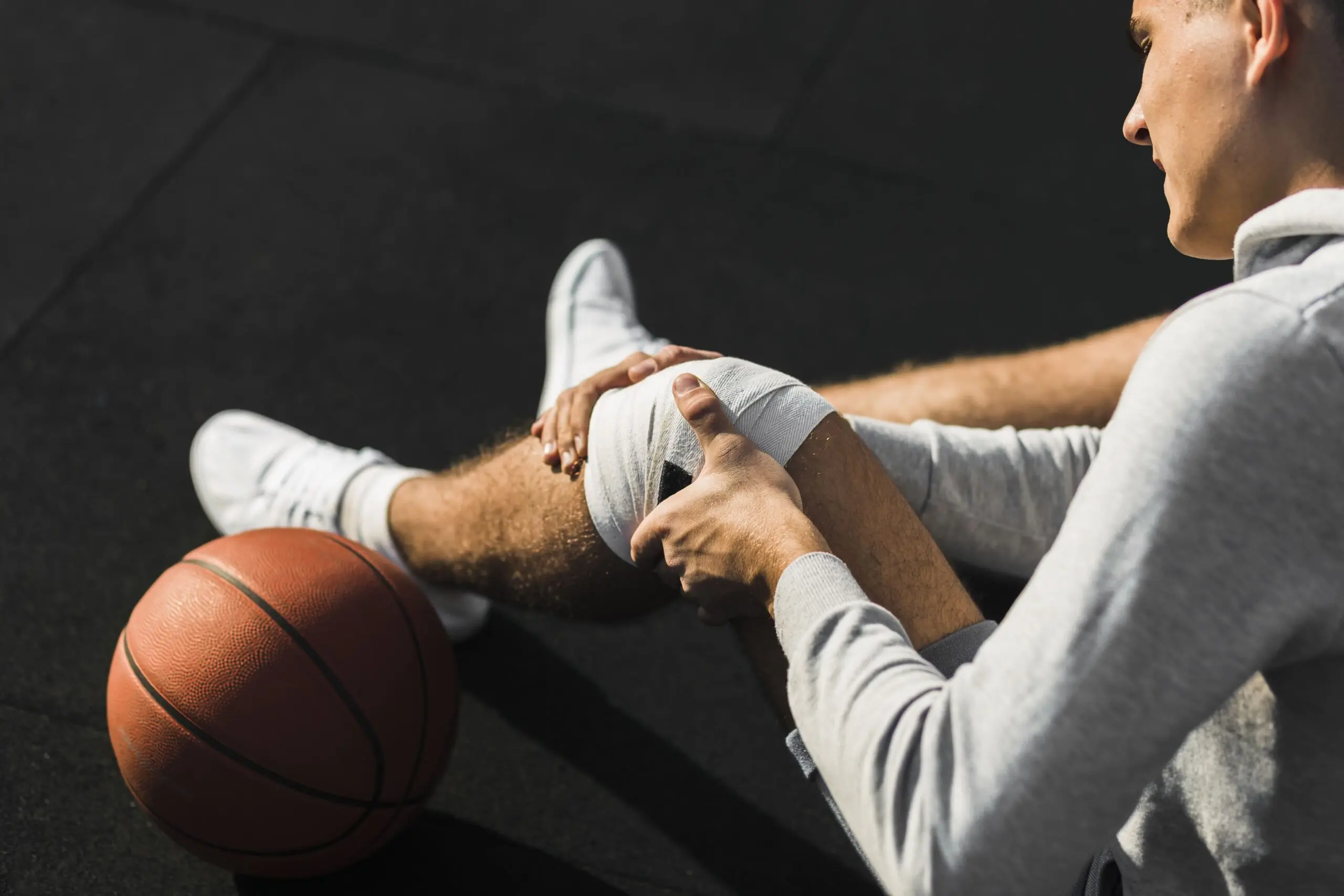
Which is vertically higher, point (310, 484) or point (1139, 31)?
point (1139, 31)

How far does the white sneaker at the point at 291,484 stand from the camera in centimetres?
194

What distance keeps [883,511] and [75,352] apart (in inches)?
74.1

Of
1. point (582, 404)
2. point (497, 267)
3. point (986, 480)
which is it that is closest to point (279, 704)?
point (582, 404)

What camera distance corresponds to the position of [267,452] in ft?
7.02

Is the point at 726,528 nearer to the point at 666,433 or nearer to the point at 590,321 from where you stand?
the point at 666,433

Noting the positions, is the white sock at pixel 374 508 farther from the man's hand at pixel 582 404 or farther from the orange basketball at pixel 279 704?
the man's hand at pixel 582 404

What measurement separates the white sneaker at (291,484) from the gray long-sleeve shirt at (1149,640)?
3.30 ft

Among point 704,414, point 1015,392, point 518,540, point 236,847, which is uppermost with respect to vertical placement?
point 704,414

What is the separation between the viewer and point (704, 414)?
4.17 ft

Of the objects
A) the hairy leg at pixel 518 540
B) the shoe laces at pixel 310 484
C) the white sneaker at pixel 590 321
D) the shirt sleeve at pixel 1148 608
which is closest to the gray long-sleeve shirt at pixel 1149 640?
the shirt sleeve at pixel 1148 608

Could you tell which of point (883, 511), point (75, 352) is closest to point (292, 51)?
point (75, 352)

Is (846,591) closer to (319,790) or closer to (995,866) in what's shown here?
(995,866)

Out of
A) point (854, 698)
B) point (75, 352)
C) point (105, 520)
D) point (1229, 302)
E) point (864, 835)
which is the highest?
point (1229, 302)

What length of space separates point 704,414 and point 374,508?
796 mm
